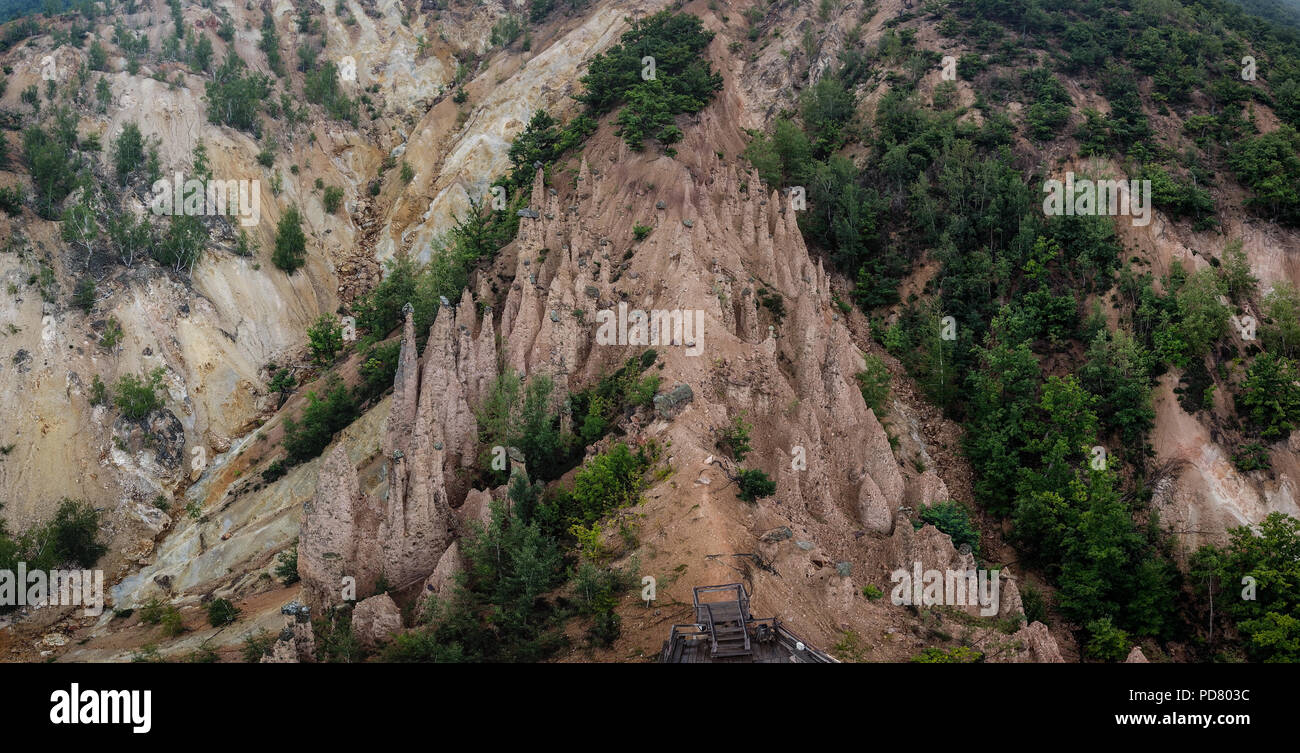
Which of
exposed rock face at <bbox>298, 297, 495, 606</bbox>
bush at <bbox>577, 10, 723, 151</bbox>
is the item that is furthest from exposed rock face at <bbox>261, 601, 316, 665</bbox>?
bush at <bbox>577, 10, 723, 151</bbox>

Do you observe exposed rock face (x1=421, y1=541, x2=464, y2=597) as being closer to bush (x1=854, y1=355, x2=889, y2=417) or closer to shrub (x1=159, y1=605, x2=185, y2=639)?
shrub (x1=159, y1=605, x2=185, y2=639)

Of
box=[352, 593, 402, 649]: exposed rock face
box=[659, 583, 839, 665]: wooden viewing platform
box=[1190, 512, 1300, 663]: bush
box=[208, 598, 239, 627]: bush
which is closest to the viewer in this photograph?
box=[659, 583, 839, 665]: wooden viewing platform

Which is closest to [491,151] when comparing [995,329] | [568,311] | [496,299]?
[496,299]

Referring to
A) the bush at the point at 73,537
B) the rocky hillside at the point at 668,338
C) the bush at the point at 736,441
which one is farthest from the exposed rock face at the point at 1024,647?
the bush at the point at 73,537

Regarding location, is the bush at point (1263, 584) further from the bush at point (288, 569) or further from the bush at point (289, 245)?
the bush at point (289, 245)

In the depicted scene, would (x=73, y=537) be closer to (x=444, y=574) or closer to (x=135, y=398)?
(x=135, y=398)

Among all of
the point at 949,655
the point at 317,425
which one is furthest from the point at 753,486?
the point at 317,425
